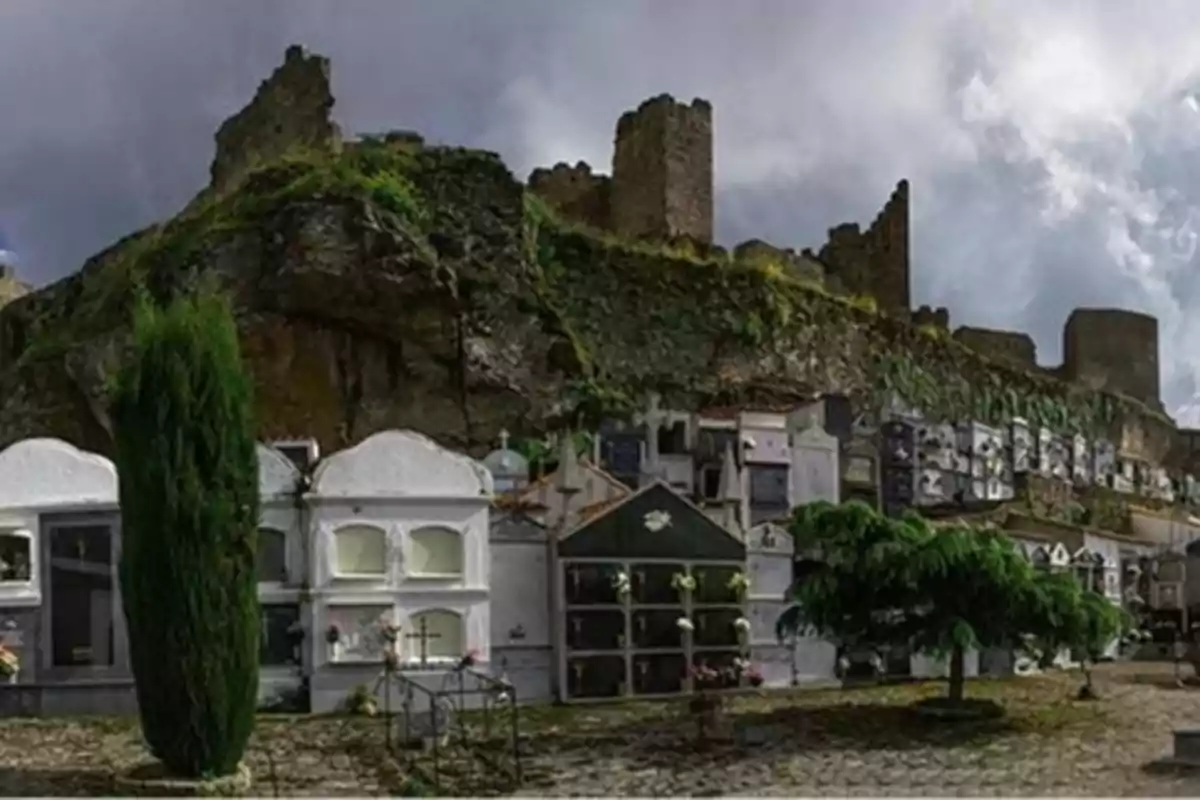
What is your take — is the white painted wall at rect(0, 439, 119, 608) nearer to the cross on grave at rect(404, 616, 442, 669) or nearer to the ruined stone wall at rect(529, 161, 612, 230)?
the cross on grave at rect(404, 616, 442, 669)

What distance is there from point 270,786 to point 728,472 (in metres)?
11.8

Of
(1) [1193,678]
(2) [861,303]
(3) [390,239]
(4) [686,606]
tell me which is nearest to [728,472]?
(4) [686,606]

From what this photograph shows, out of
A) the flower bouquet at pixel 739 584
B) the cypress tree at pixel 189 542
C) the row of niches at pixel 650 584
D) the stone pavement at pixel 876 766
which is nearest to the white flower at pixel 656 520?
the row of niches at pixel 650 584

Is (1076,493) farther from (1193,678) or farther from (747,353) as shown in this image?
(1193,678)

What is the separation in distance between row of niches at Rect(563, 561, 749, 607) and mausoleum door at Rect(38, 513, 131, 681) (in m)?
5.41

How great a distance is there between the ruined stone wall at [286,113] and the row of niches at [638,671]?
19710mm

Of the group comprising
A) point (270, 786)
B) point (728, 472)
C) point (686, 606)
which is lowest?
point (270, 786)

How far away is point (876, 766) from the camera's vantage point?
1541cm

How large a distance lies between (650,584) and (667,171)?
20943mm

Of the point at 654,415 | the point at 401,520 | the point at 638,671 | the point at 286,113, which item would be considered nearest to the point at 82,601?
the point at 401,520

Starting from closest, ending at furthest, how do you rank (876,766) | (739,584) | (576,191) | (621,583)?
(876,766)
(621,583)
(739,584)
(576,191)

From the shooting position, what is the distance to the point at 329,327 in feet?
103

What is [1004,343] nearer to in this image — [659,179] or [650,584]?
[659,179]

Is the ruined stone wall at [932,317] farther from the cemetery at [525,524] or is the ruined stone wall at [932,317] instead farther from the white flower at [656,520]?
the white flower at [656,520]
